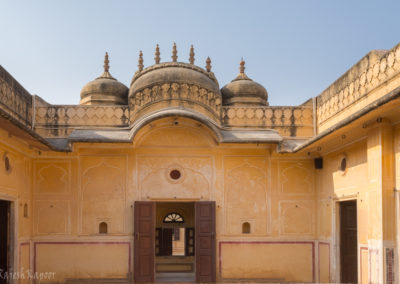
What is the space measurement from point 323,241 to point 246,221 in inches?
73.1

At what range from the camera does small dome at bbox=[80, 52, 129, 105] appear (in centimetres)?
1386

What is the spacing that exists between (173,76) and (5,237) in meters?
5.60

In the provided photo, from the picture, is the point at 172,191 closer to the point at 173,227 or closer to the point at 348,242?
the point at 348,242

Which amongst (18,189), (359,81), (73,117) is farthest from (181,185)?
(359,81)

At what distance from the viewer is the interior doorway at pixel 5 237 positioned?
855cm

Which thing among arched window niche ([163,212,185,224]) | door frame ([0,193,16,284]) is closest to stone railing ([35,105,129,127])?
door frame ([0,193,16,284])

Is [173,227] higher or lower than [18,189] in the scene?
lower

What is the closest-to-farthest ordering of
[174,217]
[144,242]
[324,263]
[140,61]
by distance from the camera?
[324,263], [144,242], [140,61], [174,217]

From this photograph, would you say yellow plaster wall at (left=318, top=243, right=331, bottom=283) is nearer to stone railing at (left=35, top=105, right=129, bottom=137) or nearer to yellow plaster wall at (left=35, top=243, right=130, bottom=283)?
yellow plaster wall at (left=35, top=243, right=130, bottom=283)

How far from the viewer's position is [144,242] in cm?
1011

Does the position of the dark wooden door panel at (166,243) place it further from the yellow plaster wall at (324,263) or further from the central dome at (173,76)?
the yellow plaster wall at (324,263)

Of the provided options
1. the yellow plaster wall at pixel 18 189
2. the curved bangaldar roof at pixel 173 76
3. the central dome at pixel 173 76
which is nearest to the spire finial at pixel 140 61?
the curved bangaldar roof at pixel 173 76

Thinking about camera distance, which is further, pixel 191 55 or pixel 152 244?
pixel 191 55

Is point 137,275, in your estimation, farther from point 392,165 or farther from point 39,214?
point 392,165
